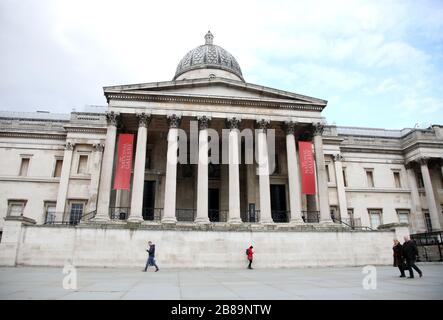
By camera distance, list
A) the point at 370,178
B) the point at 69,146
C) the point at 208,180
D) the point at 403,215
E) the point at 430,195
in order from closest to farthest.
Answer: the point at 208,180
the point at 69,146
the point at 430,195
the point at 403,215
the point at 370,178

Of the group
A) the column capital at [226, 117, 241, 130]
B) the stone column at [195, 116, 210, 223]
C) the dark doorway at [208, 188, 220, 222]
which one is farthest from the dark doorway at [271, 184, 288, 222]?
the stone column at [195, 116, 210, 223]

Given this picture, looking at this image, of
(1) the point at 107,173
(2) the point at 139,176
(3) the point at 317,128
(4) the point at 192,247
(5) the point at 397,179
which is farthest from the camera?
(5) the point at 397,179

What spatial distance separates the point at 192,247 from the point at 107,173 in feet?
24.6

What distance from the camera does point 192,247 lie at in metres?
19.0

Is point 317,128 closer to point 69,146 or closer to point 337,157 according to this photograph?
point 337,157

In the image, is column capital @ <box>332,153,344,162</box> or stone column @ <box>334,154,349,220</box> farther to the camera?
column capital @ <box>332,153,344,162</box>

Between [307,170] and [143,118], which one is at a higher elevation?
[143,118]

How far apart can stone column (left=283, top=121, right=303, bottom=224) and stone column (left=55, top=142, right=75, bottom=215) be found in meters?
19.4

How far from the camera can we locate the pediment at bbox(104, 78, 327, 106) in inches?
893

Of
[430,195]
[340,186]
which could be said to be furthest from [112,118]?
[430,195]

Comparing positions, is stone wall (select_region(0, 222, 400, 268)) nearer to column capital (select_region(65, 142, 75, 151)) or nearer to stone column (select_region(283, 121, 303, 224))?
stone column (select_region(283, 121, 303, 224))

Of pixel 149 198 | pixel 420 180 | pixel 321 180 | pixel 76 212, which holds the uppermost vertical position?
pixel 420 180

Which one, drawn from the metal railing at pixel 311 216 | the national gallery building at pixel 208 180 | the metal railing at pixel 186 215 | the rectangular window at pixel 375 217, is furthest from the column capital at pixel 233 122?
the rectangular window at pixel 375 217

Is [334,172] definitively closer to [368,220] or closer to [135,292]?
[368,220]
